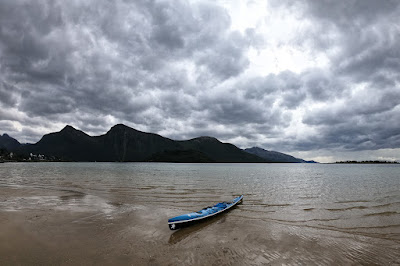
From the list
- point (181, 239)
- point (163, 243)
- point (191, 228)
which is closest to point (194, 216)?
point (191, 228)

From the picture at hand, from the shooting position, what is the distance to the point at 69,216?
1928cm

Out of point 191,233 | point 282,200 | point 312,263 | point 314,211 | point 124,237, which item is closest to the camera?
point 312,263

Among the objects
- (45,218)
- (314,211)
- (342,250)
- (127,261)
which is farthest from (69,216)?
(314,211)

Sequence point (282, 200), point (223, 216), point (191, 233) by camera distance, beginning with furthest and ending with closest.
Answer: point (282, 200) → point (223, 216) → point (191, 233)

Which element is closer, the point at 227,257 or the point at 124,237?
the point at 227,257

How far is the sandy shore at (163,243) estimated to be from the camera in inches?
448

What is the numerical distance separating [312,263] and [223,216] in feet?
34.4

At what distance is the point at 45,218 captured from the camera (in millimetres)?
18219

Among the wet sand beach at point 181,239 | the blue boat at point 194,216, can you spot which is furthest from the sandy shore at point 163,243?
the blue boat at point 194,216

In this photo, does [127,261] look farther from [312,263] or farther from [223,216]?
[223,216]

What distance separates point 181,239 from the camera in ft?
47.5

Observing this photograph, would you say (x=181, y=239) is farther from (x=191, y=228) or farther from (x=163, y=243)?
(x=191, y=228)

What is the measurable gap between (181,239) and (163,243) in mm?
1402

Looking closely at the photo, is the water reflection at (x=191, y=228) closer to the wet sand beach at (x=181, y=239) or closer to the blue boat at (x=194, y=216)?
the wet sand beach at (x=181, y=239)
